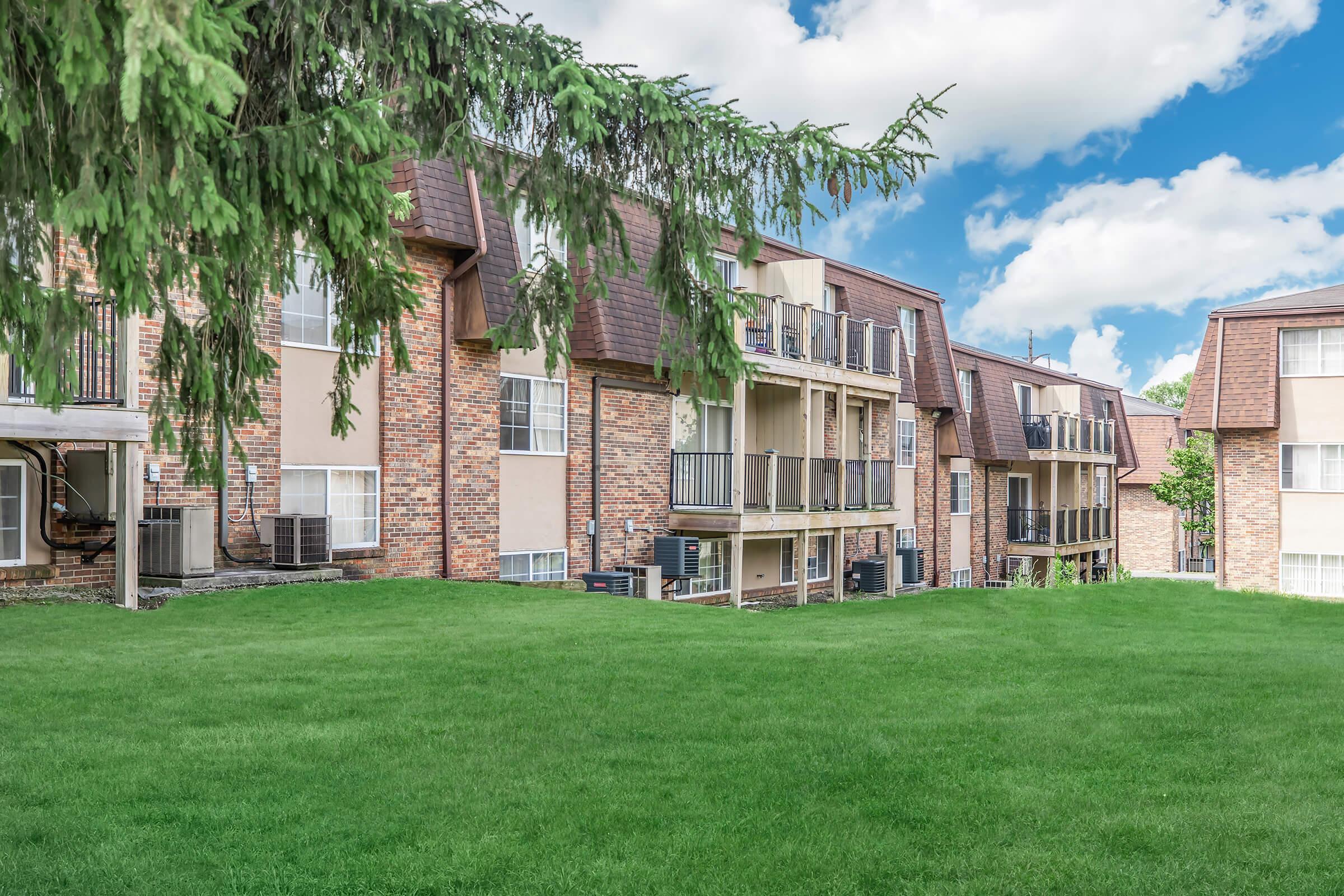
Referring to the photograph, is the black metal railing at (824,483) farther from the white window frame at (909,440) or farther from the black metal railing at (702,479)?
the white window frame at (909,440)

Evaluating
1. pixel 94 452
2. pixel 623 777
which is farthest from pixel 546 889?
pixel 94 452

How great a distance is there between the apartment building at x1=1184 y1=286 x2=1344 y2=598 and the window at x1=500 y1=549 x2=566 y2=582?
1674 cm

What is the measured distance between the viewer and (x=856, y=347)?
23.0 metres

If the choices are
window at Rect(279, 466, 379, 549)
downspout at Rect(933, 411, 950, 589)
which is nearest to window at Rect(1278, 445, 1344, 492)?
downspout at Rect(933, 411, 950, 589)

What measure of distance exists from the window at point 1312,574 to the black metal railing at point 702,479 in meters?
14.9

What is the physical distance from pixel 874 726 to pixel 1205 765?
1.97 metres

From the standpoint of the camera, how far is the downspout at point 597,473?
61.0 ft

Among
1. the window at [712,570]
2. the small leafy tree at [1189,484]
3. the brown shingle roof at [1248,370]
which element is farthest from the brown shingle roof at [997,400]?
the window at [712,570]

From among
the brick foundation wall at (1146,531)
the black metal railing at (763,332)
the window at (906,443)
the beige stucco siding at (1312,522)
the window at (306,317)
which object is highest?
the black metal railing at (763,332)

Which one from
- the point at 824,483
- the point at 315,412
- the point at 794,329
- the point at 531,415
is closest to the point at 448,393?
the point at 531,415

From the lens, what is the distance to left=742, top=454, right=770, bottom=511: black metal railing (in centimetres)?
2006

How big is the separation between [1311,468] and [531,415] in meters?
19.1

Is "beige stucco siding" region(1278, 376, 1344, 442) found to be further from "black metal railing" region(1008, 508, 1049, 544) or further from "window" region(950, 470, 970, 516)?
"black metal railing" region(1008, 508, 1049, 544)

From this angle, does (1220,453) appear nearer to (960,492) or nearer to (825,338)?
(960,492)
